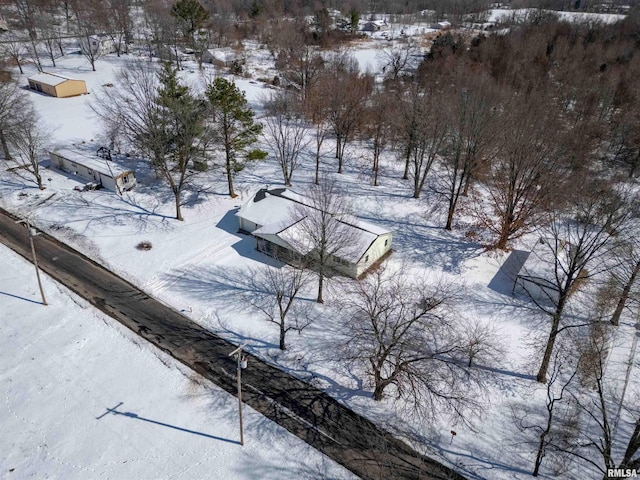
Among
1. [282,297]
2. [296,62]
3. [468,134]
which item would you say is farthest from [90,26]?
[282,297]

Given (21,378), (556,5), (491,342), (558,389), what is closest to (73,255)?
(21,378)

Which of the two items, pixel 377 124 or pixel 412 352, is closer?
pixel 412 352

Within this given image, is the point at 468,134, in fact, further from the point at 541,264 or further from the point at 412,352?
the point at 412,352

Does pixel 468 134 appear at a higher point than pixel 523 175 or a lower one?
higher

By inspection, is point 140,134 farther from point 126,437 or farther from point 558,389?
point 558,389

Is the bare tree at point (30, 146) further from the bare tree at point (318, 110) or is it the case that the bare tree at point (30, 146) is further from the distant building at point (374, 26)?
the distant building at point (374, 26)

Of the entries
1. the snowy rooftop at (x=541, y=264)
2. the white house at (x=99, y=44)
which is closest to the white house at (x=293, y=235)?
the snowy rooftop at (x=541, y=264)

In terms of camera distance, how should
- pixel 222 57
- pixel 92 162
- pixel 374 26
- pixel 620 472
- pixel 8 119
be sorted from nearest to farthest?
1. pixel 620 472
2. pixel 92 162
3. pixel 8 119
4. pixel 222 57
5. pixel 374 26
